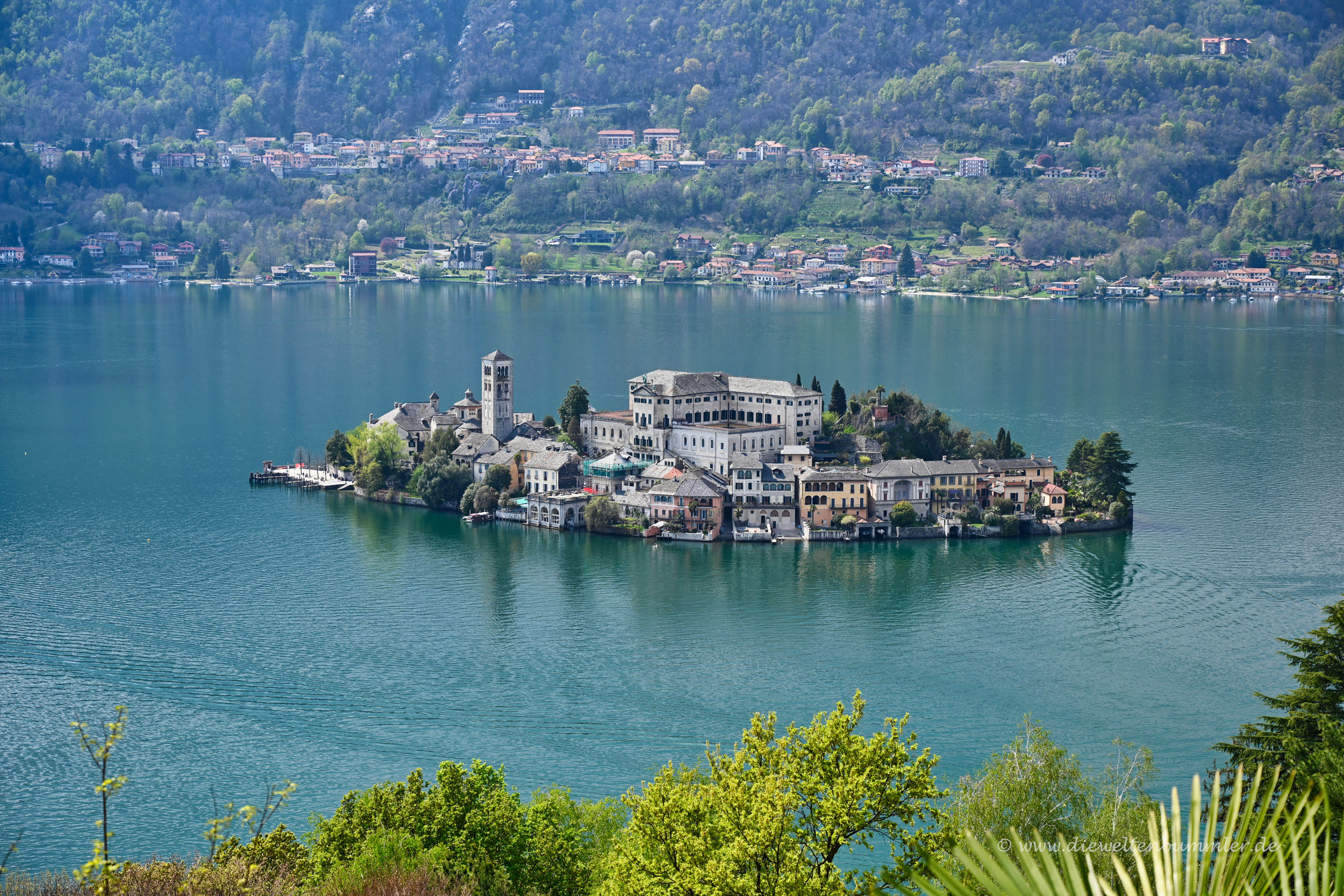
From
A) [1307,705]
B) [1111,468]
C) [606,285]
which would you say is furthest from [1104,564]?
[606,285]

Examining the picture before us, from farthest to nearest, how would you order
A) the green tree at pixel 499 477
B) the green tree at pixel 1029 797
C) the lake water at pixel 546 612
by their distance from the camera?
the green tree at pixel 499 477 < the lake water at pixel 546 612 < the green tree at pixel 1029 797

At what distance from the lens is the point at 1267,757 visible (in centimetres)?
1137

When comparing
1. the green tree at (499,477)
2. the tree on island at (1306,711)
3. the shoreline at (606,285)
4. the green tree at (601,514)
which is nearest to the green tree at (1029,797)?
the tree on island at (1306,711)

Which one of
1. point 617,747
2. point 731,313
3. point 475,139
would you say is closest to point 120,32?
point 475,139

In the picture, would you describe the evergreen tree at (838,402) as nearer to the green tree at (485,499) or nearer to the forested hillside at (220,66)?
the green tree at (485,499)

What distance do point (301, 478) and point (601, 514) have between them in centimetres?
732

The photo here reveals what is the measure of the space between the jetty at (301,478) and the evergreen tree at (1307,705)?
67.1 feet

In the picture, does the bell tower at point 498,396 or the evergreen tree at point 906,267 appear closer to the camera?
the bell tower at point 498,396

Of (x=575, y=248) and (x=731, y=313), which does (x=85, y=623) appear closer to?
(x=731, y=313)

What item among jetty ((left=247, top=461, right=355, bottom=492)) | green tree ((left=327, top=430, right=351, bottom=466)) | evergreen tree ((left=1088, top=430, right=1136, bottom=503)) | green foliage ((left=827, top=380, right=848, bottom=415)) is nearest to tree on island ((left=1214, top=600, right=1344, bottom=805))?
evergreen tree ((left=1088, top=430, right=1136, bottom=503))

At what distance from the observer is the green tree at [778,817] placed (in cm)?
766

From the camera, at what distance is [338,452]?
102 feet

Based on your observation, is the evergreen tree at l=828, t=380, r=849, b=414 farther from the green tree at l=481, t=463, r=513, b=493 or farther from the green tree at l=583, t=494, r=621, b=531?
the green tree at l=481, t=463, r=513, b=493

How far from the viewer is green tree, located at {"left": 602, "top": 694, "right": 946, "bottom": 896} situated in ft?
25.1
